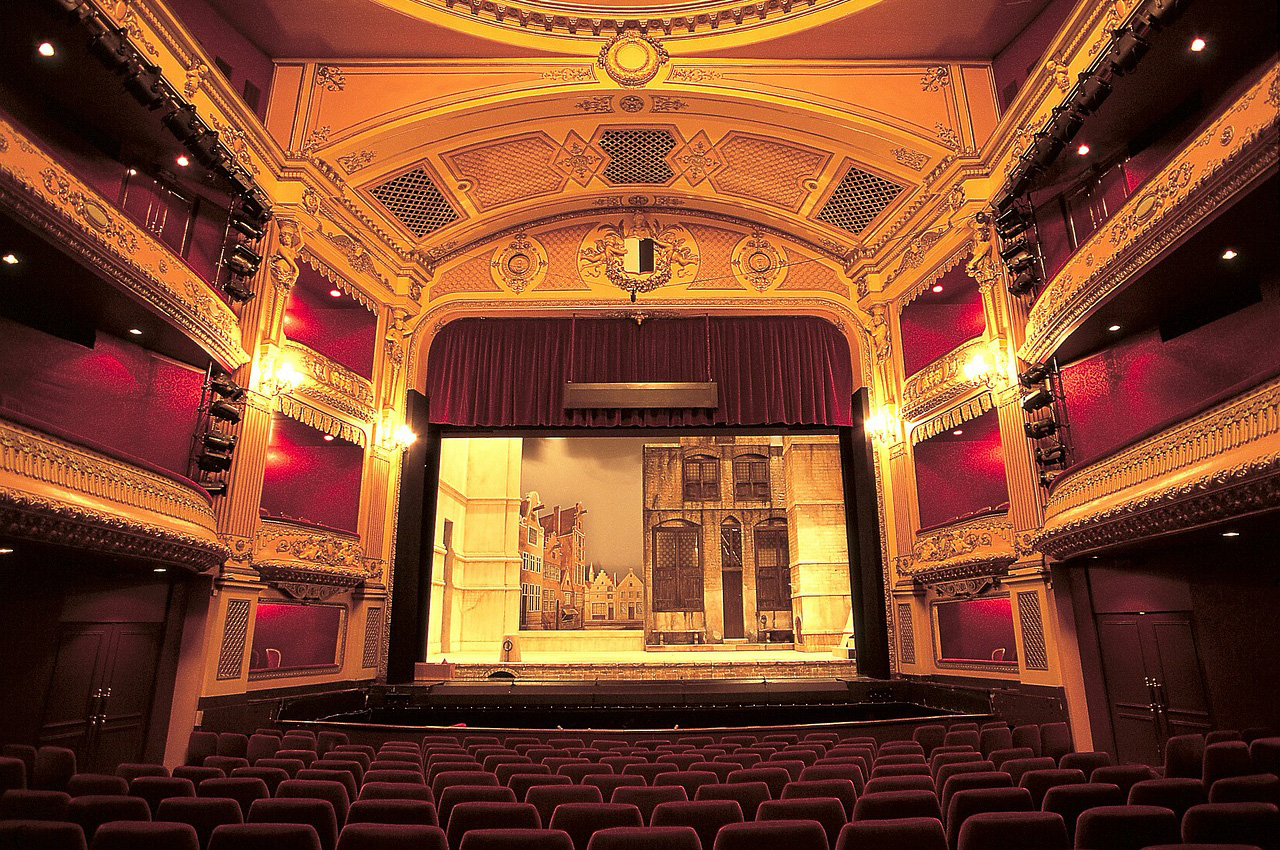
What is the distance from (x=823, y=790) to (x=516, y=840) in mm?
2073

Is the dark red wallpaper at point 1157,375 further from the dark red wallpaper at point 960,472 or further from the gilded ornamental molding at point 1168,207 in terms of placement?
the dark red wallpaper at point 960,472

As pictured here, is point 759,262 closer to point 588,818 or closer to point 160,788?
point 588,818

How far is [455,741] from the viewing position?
7.01m

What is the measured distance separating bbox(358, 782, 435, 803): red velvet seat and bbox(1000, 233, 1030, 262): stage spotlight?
8.92 m

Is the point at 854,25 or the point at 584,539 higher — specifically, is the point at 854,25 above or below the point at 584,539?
above

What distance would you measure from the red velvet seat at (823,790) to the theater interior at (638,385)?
0.02 m

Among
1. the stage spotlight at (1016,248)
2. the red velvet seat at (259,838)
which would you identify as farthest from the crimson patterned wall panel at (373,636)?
the stage spotlight at (1016,248)

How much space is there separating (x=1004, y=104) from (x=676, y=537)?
47.5 ft

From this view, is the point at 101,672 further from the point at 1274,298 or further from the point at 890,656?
the point at 1274,298

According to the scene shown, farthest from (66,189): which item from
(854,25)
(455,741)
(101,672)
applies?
(854,25)

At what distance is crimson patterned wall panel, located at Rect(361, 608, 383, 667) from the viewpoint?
11086mm

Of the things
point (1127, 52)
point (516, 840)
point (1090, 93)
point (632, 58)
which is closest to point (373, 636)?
point (632, 58)

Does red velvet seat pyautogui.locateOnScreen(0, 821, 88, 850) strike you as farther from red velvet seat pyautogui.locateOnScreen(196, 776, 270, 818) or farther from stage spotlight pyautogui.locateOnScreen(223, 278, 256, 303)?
stage spotlight pyautogui.locateOnScreen(223, 278, 256, 303)

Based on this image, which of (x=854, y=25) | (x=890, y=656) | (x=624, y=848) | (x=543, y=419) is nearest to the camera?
(x=624, y=848)
